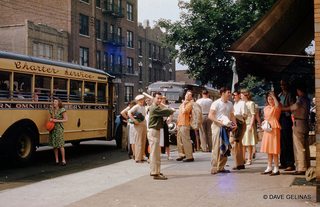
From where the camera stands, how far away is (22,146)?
12.1m

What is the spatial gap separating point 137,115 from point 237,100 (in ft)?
8.97

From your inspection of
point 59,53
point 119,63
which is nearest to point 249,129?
point 59,53

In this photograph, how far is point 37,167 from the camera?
1177 cm

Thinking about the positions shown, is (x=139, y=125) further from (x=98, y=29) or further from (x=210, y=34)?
(x=98, y=29)

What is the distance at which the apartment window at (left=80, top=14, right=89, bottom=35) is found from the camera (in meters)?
41.7

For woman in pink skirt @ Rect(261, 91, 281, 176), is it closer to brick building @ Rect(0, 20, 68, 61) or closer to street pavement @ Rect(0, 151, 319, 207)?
street pavement @ Rect(0, 151, 319, 207)

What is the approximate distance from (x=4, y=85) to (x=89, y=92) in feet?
13.7

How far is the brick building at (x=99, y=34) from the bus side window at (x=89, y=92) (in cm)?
2143

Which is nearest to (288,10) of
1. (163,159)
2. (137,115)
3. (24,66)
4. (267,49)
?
(267,49)

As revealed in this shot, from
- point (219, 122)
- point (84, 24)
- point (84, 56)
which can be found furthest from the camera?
point (84, 24)

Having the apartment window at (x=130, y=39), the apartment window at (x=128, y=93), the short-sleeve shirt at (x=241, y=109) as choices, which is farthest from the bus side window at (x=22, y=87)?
the apartment window at (x=130, y=39)

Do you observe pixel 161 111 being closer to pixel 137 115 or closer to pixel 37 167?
pixel 137 115

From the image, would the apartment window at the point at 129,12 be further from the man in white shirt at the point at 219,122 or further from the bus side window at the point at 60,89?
the man in white shirt at the point at 219,122

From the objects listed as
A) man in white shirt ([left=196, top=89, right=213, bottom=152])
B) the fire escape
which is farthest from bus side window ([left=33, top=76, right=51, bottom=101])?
the fire escape
